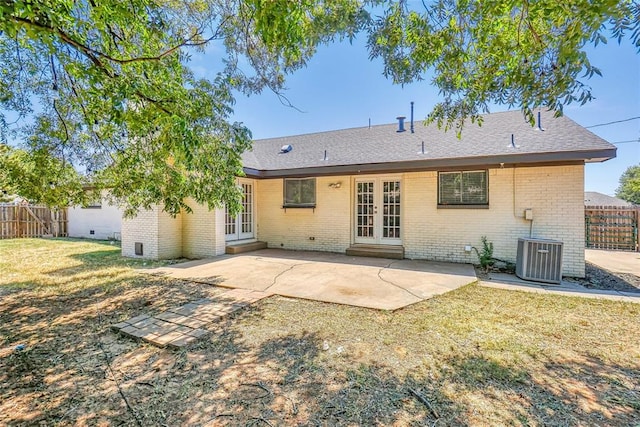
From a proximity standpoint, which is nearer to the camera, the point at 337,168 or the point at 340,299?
the point at 340,299

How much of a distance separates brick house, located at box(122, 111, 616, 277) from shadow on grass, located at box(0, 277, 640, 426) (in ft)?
16.3

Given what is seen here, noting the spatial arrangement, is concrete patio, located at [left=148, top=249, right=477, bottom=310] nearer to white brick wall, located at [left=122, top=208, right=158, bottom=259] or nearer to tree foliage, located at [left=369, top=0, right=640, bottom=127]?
white brick wall, located at [left=122, top=208, right=158, bottom=259]

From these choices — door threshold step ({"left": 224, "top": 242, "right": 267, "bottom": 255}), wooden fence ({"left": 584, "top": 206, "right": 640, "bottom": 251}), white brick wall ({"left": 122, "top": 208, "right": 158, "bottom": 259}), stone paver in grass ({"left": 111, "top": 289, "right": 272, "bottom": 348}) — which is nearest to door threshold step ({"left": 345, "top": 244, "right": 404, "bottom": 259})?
door threshold step ({"left": 224, "top": 242, "right": 267, "bottom": 255})

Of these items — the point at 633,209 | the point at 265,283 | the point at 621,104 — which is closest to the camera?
the point at 265,283

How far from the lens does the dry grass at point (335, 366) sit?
2.14 metres

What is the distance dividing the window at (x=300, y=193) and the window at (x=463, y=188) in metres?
3.94

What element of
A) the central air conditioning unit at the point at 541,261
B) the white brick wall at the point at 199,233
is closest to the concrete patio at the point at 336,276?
the white brick wall at the point at 199,233

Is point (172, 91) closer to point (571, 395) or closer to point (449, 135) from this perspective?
point (571, 395)

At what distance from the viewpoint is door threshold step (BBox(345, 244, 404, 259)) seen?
A: 8250mm

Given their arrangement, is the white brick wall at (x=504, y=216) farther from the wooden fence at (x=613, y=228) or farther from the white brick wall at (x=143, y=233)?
the white brick wall at (x=143, y=233)

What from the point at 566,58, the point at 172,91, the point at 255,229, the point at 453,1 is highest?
the point at 453,1

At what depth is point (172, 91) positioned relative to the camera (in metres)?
3.67

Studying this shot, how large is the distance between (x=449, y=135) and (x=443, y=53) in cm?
537

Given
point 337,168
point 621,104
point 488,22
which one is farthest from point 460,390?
point 621,104
